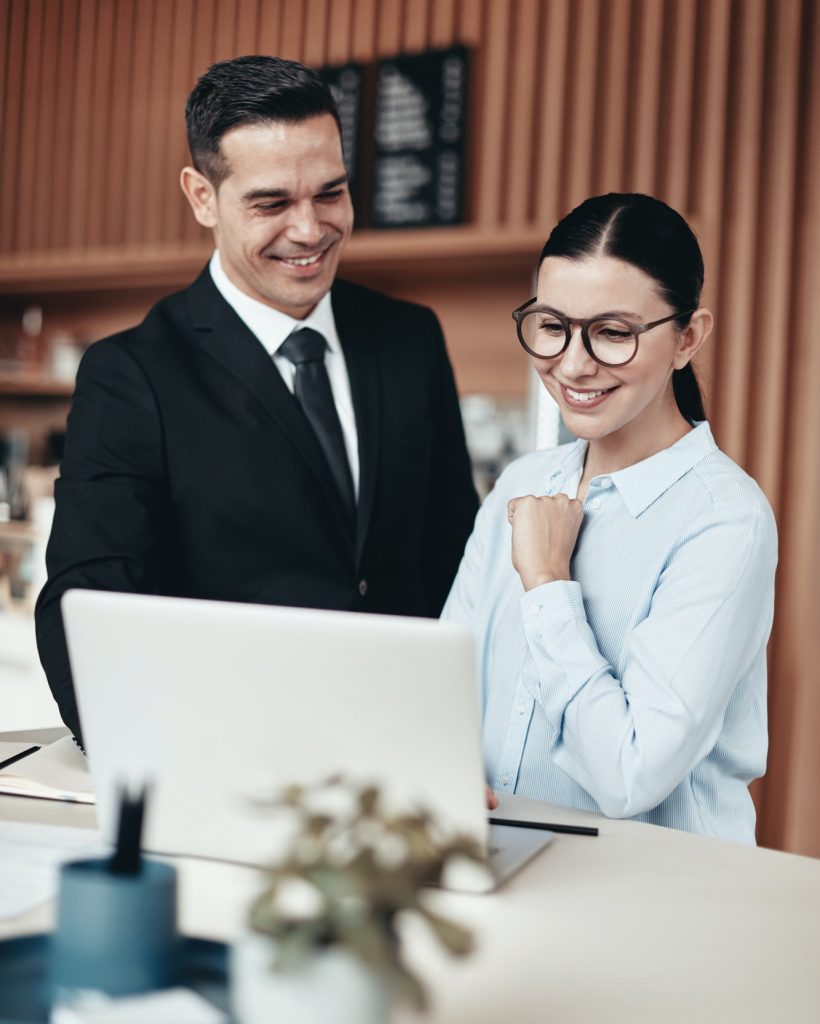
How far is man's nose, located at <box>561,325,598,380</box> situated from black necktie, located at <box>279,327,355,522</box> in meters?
0.67

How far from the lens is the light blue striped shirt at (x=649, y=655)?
131 cm

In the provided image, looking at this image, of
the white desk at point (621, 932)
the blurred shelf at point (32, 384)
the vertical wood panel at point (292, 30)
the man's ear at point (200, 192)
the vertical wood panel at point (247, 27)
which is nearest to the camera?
the white desk at point (621, 932)

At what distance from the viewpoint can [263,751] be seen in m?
1.00

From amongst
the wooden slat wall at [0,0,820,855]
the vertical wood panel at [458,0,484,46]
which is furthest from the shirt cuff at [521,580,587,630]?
the vertical wood panel at [458,0,484,46]

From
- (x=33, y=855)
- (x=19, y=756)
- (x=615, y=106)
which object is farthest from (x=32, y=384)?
(x=33, y=855)

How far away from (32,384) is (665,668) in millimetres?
3914

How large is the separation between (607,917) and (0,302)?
4.64 meters

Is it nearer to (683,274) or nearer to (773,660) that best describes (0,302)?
(773,660)

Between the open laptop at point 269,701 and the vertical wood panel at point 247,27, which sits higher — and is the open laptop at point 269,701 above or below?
below

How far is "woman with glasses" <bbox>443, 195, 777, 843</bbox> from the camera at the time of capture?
4.32 feet

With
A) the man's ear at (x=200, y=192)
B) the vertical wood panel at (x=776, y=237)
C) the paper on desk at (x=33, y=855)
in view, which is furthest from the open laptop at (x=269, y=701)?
the vertical wood panel at (x=776, y=237)

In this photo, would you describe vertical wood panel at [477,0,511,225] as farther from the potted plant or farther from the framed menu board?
the potted plant

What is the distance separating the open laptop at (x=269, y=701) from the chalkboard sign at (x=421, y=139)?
3103 millimetres

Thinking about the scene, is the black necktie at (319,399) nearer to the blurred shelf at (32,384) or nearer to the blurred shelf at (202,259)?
the blurred shelf at (202,259)
